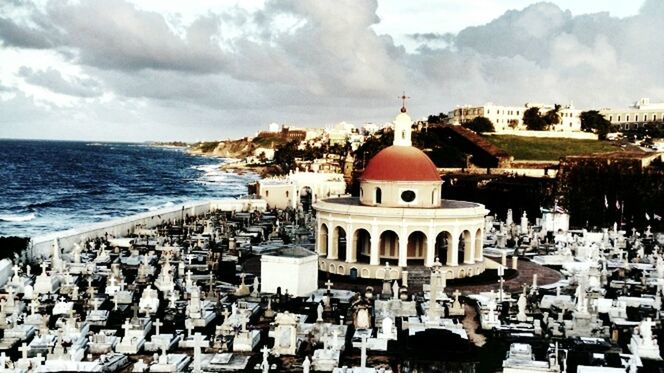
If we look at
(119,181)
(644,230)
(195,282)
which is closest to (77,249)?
(195,282)

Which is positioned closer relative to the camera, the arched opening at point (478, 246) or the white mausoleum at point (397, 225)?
the white mausoleum at point (397, 225)

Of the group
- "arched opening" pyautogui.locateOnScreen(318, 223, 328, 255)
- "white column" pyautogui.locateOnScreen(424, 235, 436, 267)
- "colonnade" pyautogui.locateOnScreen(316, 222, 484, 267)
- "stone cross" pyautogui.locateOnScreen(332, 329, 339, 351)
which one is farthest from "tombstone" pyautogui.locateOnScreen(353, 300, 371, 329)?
"arched opening" pyautogui.locateOnScreen(318, 223, 328, 255)

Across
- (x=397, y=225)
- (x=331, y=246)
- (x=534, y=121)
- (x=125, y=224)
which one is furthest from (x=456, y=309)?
(x=534, y=121)

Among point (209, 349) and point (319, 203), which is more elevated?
point (319, 203)

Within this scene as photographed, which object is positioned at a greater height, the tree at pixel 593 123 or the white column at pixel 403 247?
the tree at pixel 593 123

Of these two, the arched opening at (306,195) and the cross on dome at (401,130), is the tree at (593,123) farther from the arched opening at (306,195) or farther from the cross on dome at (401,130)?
the cross on dome at (401,130)

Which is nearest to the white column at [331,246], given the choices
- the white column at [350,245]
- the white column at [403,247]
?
the white column at [350,245]

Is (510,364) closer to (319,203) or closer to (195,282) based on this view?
(195,282)
